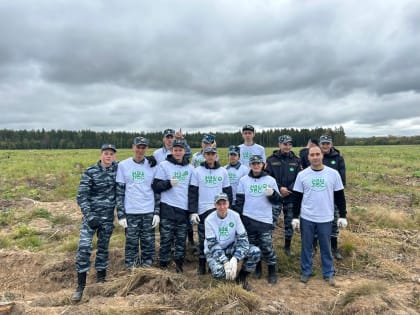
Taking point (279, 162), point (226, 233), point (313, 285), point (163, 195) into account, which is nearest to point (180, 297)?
point (226, 233)

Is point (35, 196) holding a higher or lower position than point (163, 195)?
lower

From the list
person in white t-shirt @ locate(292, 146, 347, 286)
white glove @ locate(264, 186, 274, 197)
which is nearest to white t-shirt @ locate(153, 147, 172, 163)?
white glove @ locate(264, 186, 274, 197)

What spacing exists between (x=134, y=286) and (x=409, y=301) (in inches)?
169

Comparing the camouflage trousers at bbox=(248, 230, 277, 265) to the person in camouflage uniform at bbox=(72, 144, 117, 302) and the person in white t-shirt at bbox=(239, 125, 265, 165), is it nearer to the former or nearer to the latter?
the person in white t-shirt at bbox=(239, 125, 265, 165)

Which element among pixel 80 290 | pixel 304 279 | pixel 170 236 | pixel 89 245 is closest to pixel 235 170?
pixel 170 236

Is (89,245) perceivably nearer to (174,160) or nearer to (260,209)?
(174,160)

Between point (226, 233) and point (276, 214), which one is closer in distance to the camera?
point (226, 233)

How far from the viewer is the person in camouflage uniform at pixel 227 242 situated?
512 cm

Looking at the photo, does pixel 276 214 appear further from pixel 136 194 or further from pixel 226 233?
pixel 136 194

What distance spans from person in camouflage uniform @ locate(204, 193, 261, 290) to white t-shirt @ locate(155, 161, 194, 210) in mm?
759

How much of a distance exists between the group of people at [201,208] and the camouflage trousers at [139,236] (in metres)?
0.02

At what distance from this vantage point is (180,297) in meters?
4.71

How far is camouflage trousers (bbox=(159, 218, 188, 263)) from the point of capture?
5.87 meters

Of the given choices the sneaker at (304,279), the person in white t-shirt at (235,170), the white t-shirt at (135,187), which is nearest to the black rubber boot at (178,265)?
the white t-shirt at (135,187)
